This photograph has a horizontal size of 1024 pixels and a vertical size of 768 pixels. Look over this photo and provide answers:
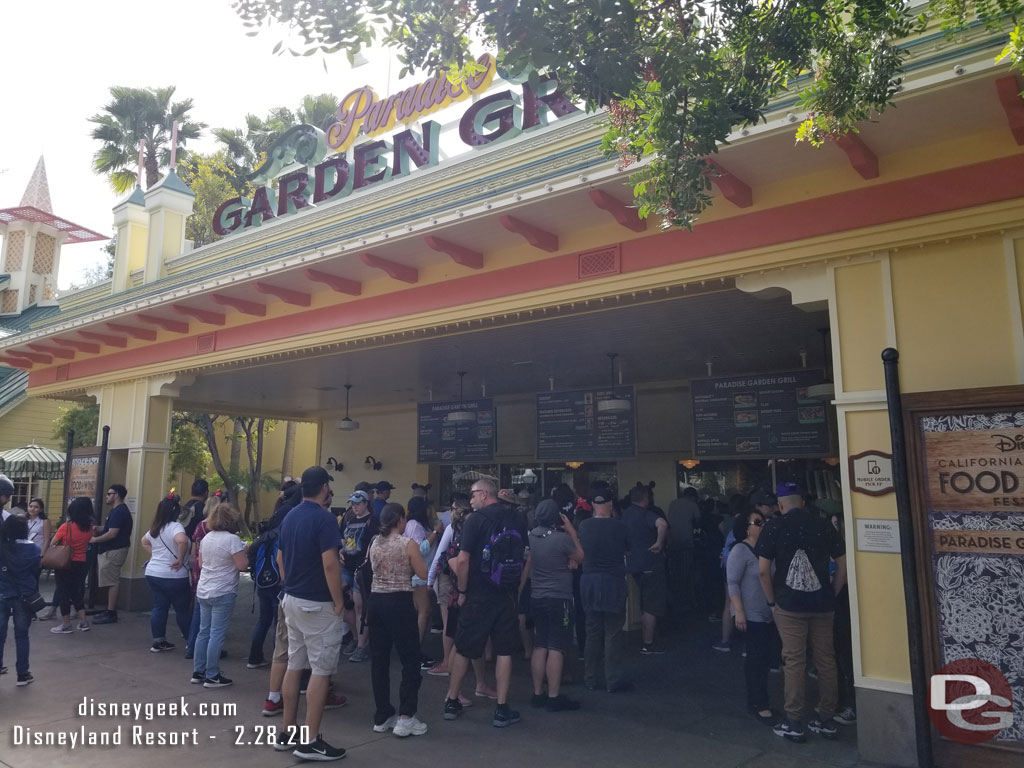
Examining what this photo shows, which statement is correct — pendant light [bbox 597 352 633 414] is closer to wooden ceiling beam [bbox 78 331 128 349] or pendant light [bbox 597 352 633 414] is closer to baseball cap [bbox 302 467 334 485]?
baseball cap [bbox 302 467 334 485]

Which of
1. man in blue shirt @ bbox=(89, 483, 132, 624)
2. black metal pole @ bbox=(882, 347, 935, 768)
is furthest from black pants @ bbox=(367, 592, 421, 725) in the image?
man in blue shirt @ bbox=(89, 483, 132, 624)

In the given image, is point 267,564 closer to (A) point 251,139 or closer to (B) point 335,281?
(B) point 335,281

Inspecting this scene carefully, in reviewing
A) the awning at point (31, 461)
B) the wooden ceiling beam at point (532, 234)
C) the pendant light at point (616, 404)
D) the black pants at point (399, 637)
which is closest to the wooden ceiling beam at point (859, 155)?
the wooden ceiling beam at point (532, 234)

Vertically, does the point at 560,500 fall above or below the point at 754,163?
below

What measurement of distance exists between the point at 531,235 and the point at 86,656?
21.1 feet

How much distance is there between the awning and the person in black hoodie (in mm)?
9251

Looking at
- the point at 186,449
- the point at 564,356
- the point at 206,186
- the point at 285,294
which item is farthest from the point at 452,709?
the point at 206,186

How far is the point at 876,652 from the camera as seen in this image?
475cm

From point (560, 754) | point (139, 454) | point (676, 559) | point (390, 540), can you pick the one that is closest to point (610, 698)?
point (560, 754)

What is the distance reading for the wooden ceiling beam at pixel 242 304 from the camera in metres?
9.14

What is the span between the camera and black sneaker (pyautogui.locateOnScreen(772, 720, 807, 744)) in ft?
16.7

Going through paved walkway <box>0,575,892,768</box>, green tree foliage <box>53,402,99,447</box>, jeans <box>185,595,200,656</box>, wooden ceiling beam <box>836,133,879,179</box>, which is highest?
wooden ceiling beam <box>836,133,879,179</box>

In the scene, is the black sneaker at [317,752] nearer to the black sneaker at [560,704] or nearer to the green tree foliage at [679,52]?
the black sneaker at [560,704]

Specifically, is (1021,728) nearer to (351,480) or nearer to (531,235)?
(531,235)
